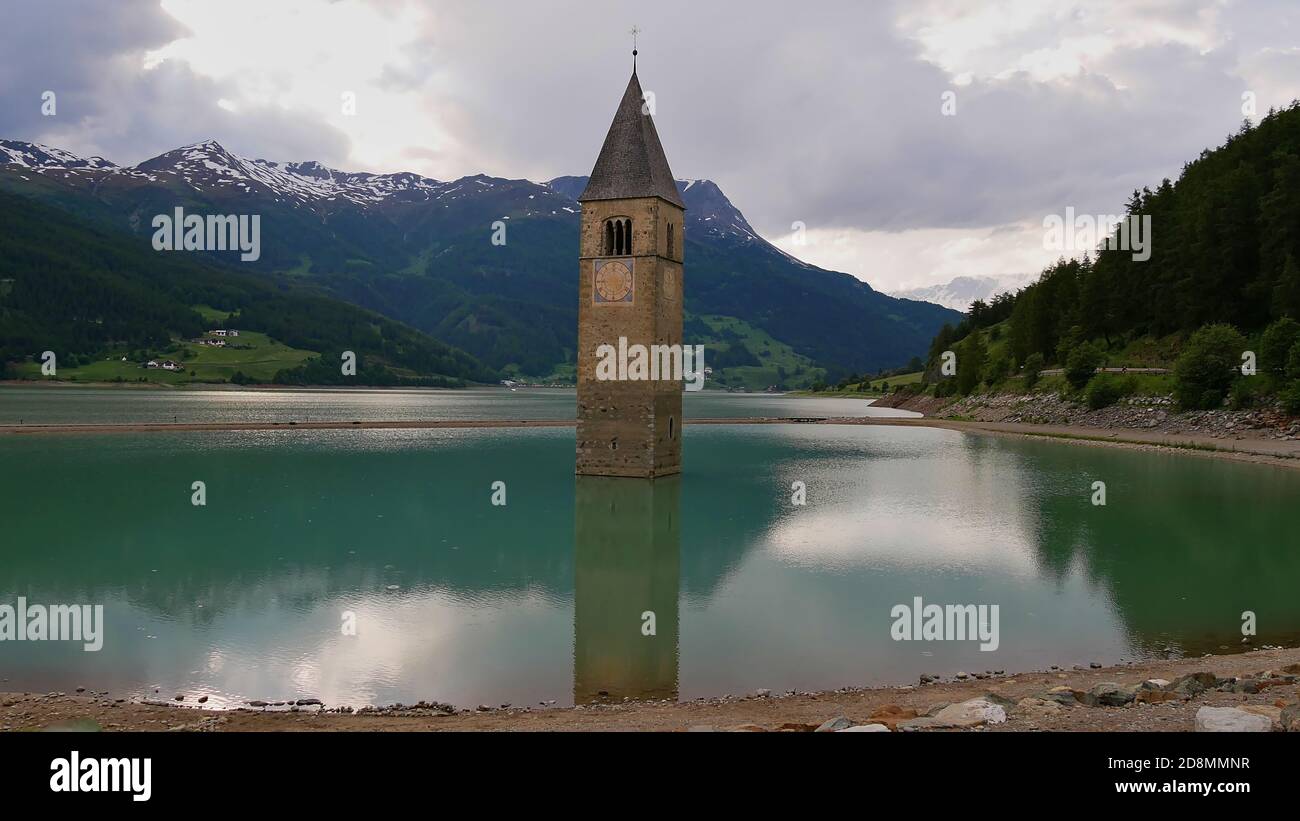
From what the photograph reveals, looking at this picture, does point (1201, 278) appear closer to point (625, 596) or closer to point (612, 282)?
point (612, 282)

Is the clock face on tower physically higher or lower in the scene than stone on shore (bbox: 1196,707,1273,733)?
higher

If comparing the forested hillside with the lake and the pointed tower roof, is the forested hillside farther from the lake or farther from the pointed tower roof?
the pointed tower roof

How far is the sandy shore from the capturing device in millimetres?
11500

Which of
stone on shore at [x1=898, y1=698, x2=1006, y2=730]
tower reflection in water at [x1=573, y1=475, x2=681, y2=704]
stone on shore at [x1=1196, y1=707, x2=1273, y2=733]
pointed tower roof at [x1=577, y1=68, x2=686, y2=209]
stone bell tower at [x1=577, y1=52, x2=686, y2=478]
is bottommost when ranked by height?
tower reflection in water at [x1=573, y1=475, x2=681, y2=704]

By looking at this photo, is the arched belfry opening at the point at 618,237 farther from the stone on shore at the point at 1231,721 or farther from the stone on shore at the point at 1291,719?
the stone on shore at the point at 1291,719

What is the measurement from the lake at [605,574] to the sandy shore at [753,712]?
1.00 meters

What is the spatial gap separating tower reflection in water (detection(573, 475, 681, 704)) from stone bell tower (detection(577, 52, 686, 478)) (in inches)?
207

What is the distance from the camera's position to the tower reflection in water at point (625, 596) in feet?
54.7

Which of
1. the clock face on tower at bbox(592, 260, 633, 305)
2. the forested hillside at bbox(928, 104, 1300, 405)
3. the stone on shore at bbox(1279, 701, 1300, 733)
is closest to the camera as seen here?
the stone on shore at bbox(1279, 701, 1300, 733)

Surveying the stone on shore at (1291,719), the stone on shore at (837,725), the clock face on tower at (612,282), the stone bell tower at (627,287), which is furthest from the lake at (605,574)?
the clock face on tower at (612,282)

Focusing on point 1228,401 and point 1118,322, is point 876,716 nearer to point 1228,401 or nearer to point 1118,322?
point 1228,401

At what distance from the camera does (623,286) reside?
4544cm

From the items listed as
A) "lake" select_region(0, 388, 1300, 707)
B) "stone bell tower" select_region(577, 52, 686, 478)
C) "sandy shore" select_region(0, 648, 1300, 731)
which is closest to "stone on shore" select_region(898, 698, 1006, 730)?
"sandy shore" select_region(0, 648, 1300, 731)

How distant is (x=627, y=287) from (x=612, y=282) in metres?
0.92
